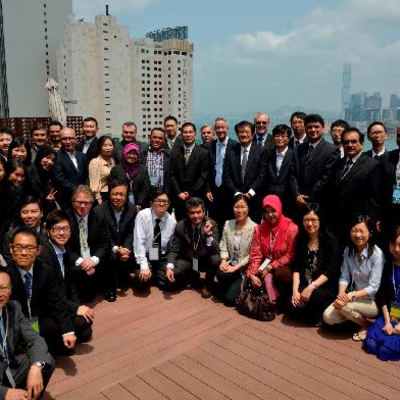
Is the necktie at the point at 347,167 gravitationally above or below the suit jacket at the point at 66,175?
above

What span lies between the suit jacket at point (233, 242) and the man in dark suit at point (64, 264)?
5.18 ft

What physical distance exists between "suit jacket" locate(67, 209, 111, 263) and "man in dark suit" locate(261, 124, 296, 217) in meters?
2.03

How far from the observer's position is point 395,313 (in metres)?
3.27

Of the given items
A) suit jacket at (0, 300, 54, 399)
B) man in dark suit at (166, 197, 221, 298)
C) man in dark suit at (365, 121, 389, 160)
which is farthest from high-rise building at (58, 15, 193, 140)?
suit jacket at (0, 300, 54, 399)

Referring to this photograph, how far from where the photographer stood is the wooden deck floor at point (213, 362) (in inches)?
108

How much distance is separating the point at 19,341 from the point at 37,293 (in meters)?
0.44

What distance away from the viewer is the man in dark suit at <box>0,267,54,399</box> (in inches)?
90.8

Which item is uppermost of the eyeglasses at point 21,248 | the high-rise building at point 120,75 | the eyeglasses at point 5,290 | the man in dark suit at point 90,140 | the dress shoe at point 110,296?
the high-rise building at point 120,75

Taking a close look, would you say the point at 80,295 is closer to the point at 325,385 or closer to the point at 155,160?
the point at 155,160

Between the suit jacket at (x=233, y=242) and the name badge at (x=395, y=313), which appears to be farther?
the suit jacket at (x=233, y=242)

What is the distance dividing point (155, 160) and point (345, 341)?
3.24 m

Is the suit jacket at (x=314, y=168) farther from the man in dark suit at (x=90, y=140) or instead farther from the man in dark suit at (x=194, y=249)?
the man in dark suit at (x=90, y=140)

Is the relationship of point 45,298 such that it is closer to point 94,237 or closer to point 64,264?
point 64,264

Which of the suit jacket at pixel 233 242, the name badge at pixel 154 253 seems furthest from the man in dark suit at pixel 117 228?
the suit jacket at pixel 233 242
